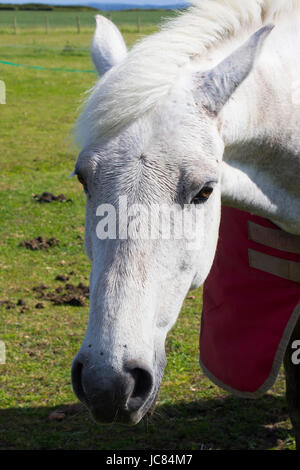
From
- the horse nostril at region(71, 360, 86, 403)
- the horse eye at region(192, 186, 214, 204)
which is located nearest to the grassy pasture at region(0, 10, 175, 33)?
the horse eye at region(192, 186, 214, 204)

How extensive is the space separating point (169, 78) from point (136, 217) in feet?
1.77

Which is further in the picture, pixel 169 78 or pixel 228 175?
pixel 228 175

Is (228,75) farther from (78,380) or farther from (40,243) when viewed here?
(40,243)

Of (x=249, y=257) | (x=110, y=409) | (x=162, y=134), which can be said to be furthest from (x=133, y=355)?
(x=249, y=257)

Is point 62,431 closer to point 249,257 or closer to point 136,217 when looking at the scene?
point 249,257

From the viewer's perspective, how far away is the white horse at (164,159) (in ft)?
5.95

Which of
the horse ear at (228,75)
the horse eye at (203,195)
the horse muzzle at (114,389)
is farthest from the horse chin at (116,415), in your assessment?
the horse ear at (228,75)

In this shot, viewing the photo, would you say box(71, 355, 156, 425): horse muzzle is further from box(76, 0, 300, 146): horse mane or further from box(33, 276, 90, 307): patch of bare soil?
box(33, 276, 90, 307): patch of bare soil

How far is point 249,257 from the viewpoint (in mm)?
2973

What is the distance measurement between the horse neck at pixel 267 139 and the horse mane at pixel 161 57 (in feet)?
0.57

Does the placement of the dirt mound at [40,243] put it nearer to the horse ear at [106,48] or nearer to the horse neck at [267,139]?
the horse ear at [106,48]

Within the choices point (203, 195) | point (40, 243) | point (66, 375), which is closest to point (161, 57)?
point (203, 195)

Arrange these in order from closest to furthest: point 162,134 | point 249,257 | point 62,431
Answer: point 162,134 → point 249,257 → point 62,431

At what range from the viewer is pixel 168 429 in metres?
3.58
